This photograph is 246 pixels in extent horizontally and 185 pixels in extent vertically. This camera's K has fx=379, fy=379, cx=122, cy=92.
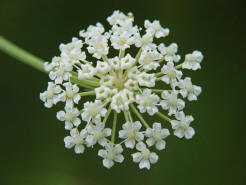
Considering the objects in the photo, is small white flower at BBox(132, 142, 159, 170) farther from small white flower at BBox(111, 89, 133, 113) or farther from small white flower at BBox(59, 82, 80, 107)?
small white flower at BBox(59, 82, 80, 107)

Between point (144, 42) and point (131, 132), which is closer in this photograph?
point (131, 132)

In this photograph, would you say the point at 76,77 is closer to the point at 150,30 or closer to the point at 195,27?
the point at 150,30

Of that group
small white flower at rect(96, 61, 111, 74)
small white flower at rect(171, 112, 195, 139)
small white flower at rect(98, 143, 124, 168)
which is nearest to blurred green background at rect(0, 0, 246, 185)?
small white flower at rect(171, 112, 195, 139)

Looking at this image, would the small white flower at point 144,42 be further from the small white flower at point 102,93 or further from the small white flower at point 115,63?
the small white flower at point 102,93

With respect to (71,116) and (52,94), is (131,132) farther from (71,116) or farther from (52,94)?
(52,94)

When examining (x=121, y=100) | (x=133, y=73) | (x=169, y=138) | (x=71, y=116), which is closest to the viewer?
(x=121, y=100)

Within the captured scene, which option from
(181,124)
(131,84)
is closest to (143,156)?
(181,124)
